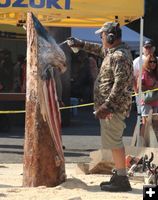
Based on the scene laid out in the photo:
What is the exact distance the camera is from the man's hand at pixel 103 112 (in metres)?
7.37

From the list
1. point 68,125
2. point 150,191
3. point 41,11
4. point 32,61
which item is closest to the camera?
point 150,191

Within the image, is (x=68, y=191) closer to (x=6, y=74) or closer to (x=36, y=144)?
(x=36, y=144)

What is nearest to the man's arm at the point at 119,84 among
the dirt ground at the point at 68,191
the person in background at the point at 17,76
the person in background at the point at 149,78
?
the dirt ground at the point at 68,191

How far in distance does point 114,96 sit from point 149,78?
3879 millimetres

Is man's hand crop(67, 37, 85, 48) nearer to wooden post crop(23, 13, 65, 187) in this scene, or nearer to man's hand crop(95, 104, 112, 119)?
wooden post crop(23, 13, 65, 187)

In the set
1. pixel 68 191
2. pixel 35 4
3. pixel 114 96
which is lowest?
pixel 68 191

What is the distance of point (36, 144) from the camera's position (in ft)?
25.7

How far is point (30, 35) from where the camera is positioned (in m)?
7.99

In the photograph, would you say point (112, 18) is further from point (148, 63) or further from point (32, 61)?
point (32, 61)

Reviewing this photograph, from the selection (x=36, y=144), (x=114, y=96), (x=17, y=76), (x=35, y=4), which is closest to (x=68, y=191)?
(x=36, y=144)

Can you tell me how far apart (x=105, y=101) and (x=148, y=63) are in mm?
3771

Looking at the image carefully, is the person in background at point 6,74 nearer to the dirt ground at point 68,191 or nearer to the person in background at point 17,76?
the person in background at point 17,76

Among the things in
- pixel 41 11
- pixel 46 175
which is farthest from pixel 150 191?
pixel 41 11

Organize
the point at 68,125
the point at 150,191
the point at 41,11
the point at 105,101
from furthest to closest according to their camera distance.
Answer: the point at 68,125 → the point at 41,11 → the point at 105,101 → the point at 150,191
